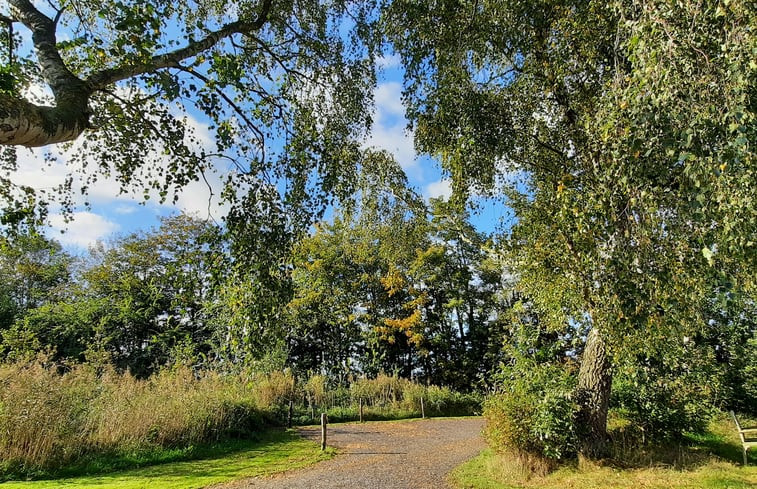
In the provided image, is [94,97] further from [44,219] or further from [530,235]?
[530,235]

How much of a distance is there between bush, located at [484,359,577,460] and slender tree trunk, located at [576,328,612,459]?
25cm

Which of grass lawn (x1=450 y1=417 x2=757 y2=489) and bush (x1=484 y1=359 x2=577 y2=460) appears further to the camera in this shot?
bush (x1=484 y1=359 x2=577 y2=460)

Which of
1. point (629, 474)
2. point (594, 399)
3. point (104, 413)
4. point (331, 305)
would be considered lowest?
point (629, 474)

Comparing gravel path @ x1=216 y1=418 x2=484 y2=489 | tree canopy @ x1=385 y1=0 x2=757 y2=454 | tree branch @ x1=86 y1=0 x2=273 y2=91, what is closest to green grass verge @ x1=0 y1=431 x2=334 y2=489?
gravel path @ x1=216 y1=418 x2=484 y2=489

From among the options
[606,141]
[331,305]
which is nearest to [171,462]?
[606,141]

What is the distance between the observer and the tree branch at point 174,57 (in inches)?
153

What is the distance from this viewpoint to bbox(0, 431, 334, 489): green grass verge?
600 centimetres

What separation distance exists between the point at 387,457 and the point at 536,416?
10.8ft

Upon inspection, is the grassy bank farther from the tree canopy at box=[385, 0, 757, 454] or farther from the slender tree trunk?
the slender tree trunk

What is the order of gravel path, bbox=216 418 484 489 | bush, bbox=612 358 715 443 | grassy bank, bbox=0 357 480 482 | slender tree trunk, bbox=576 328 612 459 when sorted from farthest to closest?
1. bush, bbox=612 358 715 443
2. slender tree trunk, bbox=576 328 612 459
3. grassy bank, bbox=0 357 480 482
4. gravel path, bbox=216 418 484 489

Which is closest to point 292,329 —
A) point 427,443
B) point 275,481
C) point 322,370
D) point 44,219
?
point 322,370

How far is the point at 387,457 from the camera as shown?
27.2 feet

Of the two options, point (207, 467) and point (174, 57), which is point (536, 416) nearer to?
point (207, 467)

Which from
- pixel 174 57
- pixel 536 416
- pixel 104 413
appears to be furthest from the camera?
pixel 104 413
